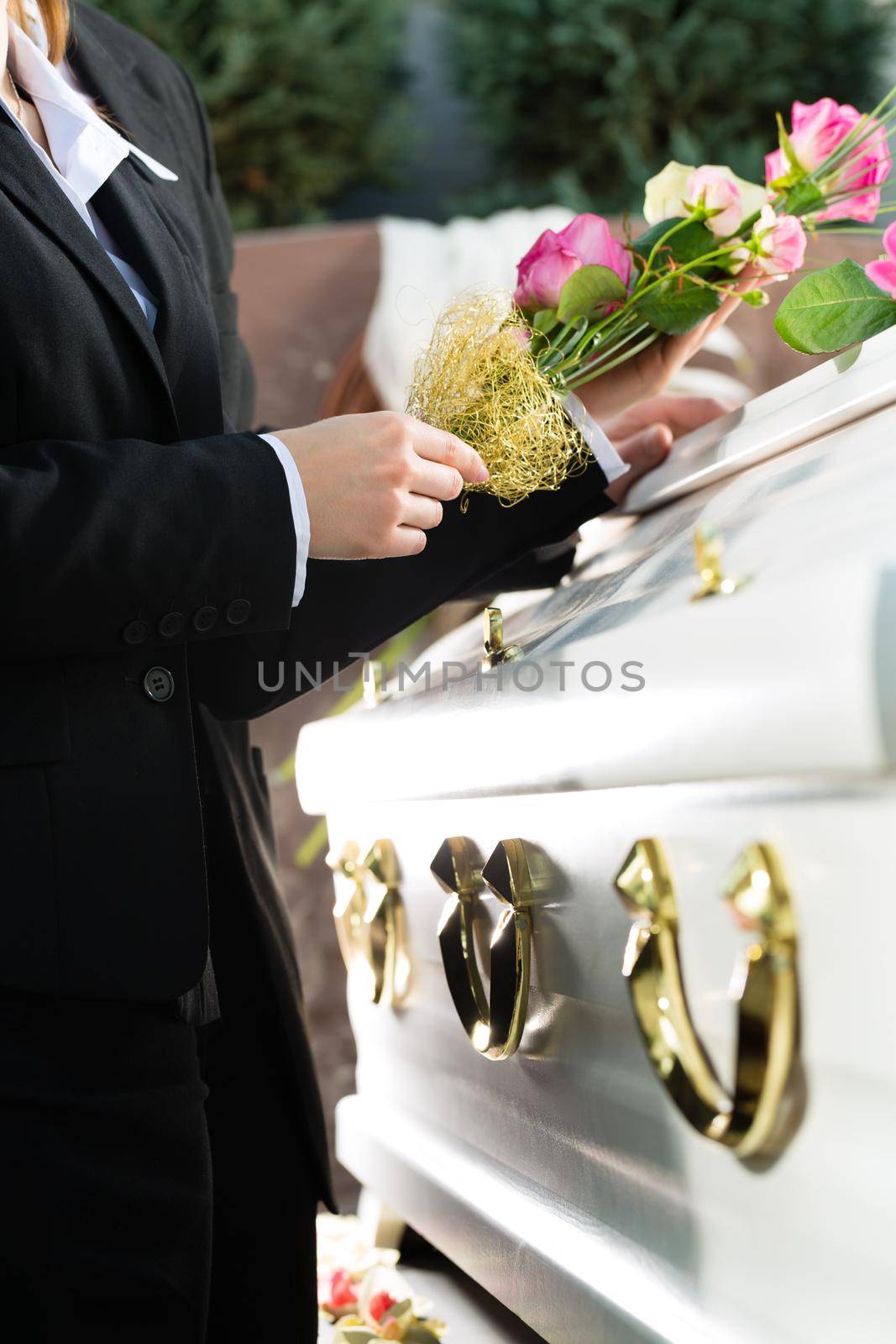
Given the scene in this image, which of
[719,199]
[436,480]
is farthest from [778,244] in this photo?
[436,480]

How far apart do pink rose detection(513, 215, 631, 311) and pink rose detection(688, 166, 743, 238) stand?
6 cm

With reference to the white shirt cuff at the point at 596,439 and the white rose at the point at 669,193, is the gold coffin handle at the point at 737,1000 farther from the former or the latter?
the white rose at the point at 669,193

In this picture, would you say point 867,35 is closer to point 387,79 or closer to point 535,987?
point 387,79

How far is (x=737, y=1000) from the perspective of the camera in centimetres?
40

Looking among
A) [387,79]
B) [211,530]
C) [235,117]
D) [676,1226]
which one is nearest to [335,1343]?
[676,1226]

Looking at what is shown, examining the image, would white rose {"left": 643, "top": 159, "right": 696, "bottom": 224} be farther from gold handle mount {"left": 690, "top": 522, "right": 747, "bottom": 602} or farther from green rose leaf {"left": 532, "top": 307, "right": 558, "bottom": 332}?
gold handle mount {"left": 690, "top": 522, "right": 747, "bottom": 602}

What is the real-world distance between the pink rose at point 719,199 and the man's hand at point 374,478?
24 cm

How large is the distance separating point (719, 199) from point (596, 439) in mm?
158

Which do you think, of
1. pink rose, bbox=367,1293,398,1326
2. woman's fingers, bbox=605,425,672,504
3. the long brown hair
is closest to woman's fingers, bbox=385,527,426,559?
woman's fingers, bbox=605,425,672,504

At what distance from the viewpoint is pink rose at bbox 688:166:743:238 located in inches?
28.7

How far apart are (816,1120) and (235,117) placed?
2.71 m

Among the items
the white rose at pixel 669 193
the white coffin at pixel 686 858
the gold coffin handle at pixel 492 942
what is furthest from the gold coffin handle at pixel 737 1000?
the white rose at pixel 669 193

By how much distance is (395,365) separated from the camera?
6.22 ft

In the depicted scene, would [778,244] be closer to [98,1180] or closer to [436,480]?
[436,480]
